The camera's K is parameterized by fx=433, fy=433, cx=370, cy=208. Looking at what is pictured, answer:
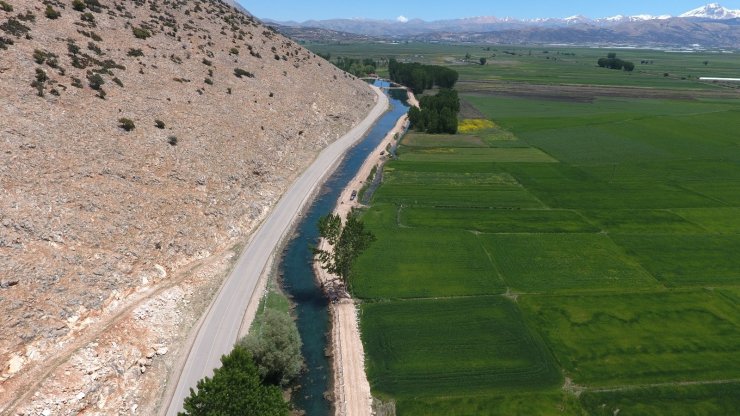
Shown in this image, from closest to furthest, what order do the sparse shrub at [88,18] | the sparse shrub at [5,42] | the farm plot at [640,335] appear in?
the farm plot at [640,335] → the sparse shrub at [5,42] → the sparse shrub at [88,18]

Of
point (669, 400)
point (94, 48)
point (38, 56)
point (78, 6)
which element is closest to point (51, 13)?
point (94, 48)

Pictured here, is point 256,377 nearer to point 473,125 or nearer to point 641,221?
point 641,221

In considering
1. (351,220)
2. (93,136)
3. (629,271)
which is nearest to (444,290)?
(351,220)

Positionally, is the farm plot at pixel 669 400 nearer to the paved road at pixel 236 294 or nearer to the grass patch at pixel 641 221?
the grass patch at pixel 641 221

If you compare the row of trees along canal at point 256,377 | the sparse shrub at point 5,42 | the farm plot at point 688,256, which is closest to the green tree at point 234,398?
the row of trees along canal at point 256,377

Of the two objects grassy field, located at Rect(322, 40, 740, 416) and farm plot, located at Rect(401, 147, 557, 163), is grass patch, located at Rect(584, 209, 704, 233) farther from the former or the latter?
farm plot, located at Rect(401, 147, 557, 163)

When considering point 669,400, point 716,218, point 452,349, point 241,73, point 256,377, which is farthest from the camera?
point 241,73
